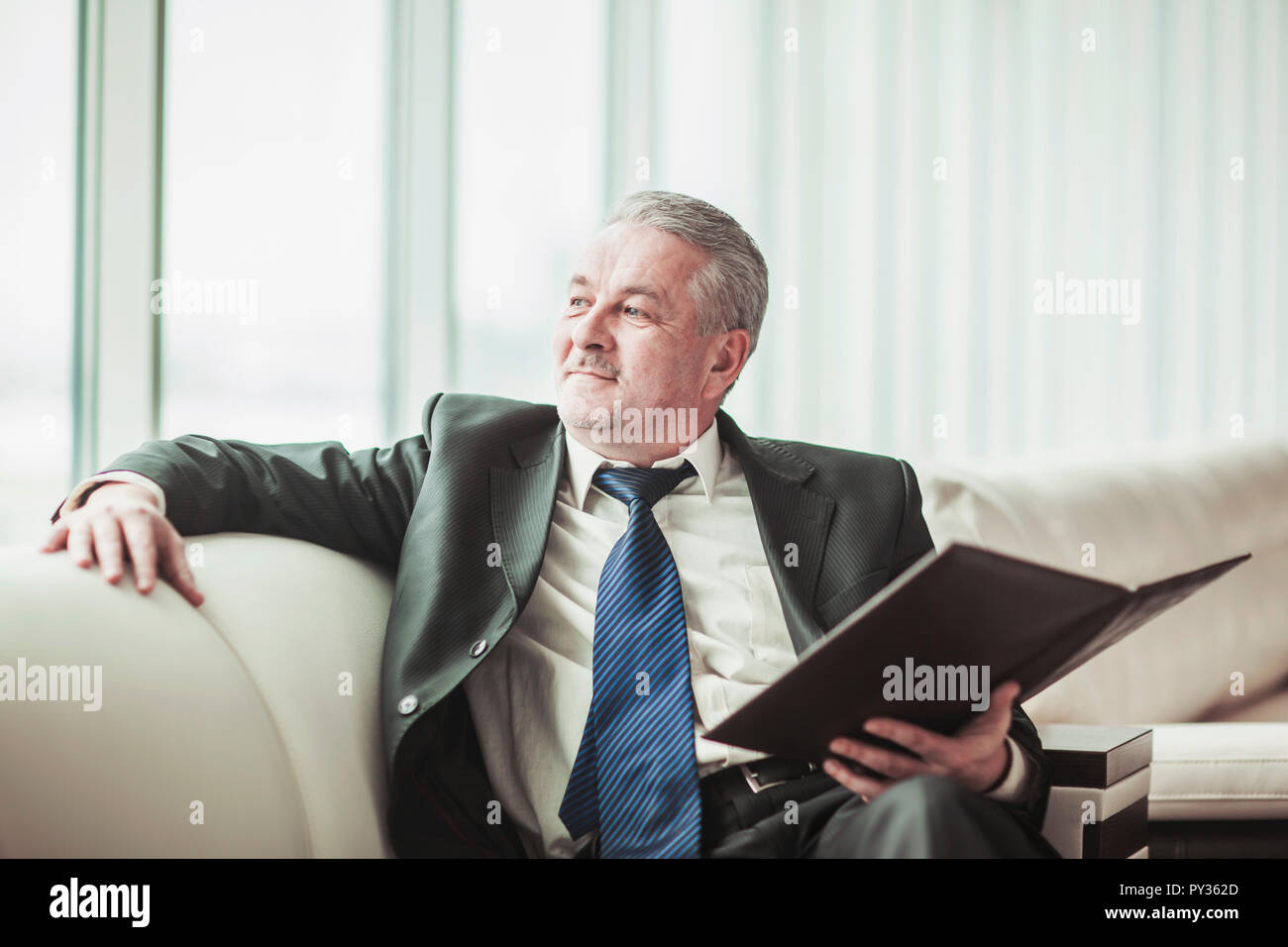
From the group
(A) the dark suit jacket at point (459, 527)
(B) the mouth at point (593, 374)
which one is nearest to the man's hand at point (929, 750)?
(A) the dark suit jacket at point (459, 527)

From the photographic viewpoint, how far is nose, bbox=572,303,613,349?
1597 millimetres

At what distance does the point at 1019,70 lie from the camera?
9.89 ft

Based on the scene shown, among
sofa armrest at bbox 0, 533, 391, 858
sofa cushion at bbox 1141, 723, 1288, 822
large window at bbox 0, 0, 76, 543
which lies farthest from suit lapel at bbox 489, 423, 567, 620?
large window at bbox 0, 0, 76, 543

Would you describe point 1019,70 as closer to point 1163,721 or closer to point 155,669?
point 1163,721

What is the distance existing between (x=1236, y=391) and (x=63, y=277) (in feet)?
10.4

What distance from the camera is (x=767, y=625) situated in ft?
4.97

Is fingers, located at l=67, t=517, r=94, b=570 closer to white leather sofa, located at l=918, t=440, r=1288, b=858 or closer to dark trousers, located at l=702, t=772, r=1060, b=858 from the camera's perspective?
dark trousers, located at l=702, t=772, r=1060, b=858

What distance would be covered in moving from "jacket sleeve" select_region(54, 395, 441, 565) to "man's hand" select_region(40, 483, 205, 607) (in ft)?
0.24

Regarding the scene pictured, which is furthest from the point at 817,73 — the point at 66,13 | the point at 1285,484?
the point at 66,13

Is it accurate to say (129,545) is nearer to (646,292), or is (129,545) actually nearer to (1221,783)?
(646,292)

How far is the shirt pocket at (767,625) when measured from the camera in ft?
4.91
